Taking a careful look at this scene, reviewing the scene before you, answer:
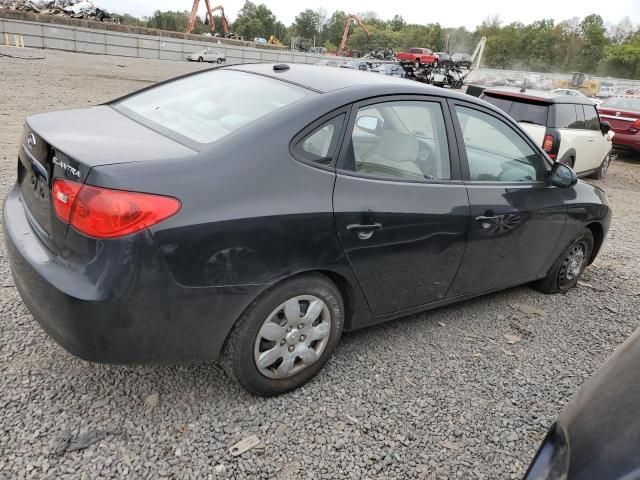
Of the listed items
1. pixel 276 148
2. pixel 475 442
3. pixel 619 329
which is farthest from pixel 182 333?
pixel 619 329

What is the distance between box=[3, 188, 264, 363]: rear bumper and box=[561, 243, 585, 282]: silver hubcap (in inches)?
120

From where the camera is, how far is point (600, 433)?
1491 mm

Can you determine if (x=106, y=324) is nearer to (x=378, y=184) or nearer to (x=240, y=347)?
(x=240, y=347)

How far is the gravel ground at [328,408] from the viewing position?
2.26 meters

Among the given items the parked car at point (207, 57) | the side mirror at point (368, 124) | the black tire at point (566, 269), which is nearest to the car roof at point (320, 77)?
the side mirror at point (368, 124)

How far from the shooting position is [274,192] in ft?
7.65

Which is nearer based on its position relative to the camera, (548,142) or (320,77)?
(320,77)

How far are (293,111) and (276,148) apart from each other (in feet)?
0.83

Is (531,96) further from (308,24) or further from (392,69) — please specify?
(308,24)

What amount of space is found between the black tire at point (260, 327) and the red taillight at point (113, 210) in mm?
628

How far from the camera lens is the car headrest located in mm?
2867

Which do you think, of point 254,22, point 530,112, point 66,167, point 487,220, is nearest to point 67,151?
point 66,167

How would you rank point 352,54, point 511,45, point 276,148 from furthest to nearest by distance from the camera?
1. point 511,45
2. point 352,54
3. point 276,148

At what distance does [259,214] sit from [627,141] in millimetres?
12761
